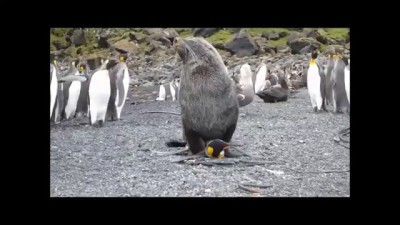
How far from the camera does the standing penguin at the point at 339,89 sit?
4684mm

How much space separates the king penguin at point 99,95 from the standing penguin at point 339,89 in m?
2.09

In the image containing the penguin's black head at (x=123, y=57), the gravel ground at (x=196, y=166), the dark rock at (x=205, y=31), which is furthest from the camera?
the penguin's black head at (x=123, y=57)

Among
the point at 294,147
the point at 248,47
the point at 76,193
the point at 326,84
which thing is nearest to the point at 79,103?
the point at 76,193

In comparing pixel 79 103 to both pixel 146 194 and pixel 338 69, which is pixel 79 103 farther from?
pixel 338 69

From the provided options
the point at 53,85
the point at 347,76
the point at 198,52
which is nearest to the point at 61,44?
the point at 53,85

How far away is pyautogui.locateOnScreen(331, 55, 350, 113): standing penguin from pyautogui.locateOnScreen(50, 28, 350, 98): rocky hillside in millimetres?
148

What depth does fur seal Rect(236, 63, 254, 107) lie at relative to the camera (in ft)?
15.3

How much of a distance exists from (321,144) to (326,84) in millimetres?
585

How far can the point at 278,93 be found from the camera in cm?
475

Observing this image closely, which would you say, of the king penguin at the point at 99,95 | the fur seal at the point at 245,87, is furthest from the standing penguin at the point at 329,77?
the king penguin at the point at 99,95

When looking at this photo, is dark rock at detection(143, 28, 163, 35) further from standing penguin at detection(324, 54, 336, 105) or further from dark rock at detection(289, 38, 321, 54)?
standing penguin at detection(324, 54, 336, 105)

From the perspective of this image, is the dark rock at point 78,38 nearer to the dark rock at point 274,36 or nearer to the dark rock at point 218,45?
the dark rock at point 218,45

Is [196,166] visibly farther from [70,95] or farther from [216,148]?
[70,95]

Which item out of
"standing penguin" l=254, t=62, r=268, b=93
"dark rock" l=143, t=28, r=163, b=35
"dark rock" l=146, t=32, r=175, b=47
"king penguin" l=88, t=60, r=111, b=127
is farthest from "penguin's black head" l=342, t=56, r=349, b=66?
"king penguin" l=88, t=60, r=111, b=127
